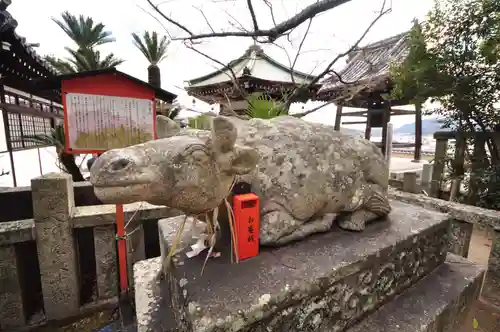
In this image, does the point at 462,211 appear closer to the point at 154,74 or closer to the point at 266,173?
the point at 266,173

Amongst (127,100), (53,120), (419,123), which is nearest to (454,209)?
(127,100)

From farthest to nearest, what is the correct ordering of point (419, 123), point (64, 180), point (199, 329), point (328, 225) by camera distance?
point (419, 123), point (64, 180), point (328, 225), point (199, 329)

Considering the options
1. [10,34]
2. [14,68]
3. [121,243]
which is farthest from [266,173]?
[14,68]

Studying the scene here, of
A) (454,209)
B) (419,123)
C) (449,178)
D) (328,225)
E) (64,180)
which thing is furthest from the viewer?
(419,123)

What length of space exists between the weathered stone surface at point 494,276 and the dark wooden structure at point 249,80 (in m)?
4.35

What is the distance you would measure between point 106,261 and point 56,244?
489 mm

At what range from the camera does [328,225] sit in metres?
1.66

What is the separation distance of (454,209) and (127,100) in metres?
3.93

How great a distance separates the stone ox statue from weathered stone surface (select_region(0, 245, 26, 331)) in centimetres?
222

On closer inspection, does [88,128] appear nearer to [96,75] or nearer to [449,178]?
[96,75]

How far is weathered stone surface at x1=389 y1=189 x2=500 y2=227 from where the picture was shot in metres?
2.52

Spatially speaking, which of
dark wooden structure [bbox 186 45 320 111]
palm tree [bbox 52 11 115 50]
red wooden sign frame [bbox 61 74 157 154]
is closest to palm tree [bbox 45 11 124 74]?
palm tree [bbox 52 11 115 50]

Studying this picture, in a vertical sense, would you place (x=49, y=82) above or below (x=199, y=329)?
above

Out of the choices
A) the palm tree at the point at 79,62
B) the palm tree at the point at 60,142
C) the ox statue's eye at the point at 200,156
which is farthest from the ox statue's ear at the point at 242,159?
the palm tree at the point at 79,62
